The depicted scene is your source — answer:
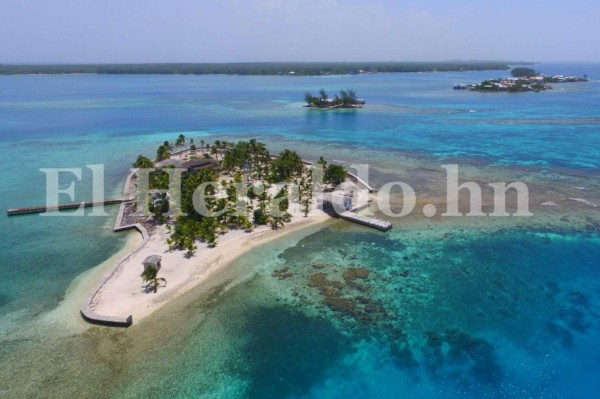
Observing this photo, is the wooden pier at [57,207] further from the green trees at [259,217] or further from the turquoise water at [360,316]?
the green trees at [259,217]

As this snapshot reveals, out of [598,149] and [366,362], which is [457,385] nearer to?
[366,362]

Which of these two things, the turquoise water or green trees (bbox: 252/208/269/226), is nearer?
the turquoise water

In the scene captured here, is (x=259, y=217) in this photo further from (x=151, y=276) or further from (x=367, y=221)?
(x=151, y=276)

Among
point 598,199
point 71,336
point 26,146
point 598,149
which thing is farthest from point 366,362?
point 26,146

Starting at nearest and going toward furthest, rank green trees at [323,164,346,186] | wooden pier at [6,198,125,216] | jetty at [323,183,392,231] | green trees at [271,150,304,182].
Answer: jetty at [323,183,392,231], wooden pier at [6,198,125,216], green trees at [323,164,346,186], green trees at [271,150,304,182]

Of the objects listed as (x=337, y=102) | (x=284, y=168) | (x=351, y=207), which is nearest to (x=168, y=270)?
(x=351, y=207)

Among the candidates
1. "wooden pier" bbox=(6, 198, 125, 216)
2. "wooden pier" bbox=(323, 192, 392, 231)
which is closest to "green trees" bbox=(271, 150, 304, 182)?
"wooden pier" bbox=(323, 192, 392, 231)

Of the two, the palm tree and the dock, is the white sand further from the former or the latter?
the dock

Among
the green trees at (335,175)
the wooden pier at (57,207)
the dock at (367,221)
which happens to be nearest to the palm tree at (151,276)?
the dock at (367,221)
